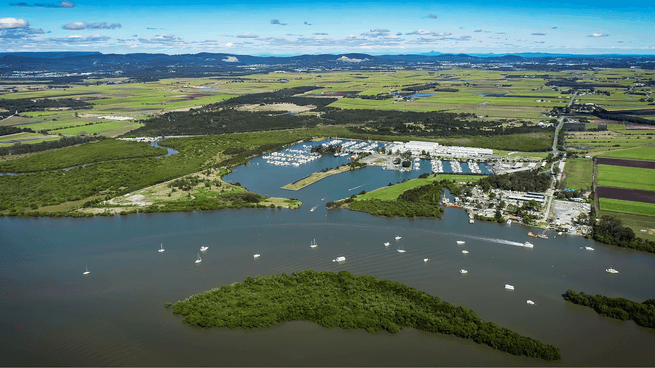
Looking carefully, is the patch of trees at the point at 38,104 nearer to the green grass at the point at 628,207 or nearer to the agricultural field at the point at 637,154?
the agricultural field at the point at 637,154

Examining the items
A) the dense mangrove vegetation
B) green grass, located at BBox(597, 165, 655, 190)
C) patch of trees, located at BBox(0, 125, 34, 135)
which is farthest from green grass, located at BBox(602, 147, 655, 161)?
patch of trees, located at BBox(0, 125, 34, 135)

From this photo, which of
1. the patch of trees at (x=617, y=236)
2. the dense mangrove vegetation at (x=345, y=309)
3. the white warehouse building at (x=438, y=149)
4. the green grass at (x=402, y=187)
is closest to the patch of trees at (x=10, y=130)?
the white warehouse building at (x=438, y=149)

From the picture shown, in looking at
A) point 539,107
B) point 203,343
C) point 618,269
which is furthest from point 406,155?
point 539,107

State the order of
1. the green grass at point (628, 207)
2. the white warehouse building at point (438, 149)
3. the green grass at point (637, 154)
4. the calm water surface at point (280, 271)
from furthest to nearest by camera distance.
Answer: the white warehouse building at point (438, 149), the green grass at point (637, 154), the green grass at point (628, 207), the calm water surface at point (280, 271)

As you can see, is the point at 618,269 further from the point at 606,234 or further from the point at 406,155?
the point at 406,155

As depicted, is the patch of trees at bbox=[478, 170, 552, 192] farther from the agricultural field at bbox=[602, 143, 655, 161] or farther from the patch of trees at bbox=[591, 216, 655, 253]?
the agricultural field at bbox=[602, 143, 655, 161]

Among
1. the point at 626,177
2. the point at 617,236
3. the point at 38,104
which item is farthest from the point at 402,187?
the point at 38,104

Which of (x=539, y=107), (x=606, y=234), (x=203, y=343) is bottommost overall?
(x=203, y=343)
